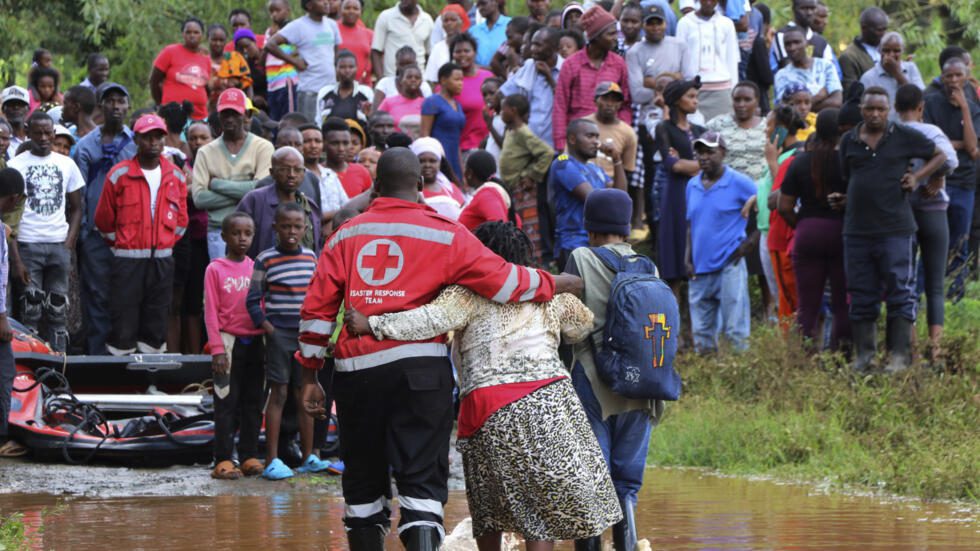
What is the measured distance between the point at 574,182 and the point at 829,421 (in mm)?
2887

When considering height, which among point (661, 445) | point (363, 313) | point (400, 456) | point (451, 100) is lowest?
point (661, 445)

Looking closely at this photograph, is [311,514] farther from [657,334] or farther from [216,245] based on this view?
Result: [216,245]

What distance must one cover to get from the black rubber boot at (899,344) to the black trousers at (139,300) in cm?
597

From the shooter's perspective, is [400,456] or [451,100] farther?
[451,100]

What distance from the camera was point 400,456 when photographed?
6.90 metres

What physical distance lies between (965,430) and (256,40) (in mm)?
10944

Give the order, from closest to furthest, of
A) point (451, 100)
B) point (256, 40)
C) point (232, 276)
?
point (232, 276), point (451, 100), point (256, 40)

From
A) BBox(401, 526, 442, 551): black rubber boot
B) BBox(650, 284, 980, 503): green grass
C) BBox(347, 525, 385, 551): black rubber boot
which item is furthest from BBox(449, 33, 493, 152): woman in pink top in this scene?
BBox(401, 526, 442, 551): black rubber boot

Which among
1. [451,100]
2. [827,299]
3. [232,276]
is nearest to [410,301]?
[232,276]

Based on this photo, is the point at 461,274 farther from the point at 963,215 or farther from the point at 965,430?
the point at 963,215

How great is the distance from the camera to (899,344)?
12805 mm

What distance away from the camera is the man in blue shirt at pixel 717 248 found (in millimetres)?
14461

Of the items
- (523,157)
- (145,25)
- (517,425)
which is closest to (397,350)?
(517,425)

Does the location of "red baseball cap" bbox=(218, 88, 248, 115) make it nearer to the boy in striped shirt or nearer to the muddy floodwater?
Answer: the boy in striped shirt
